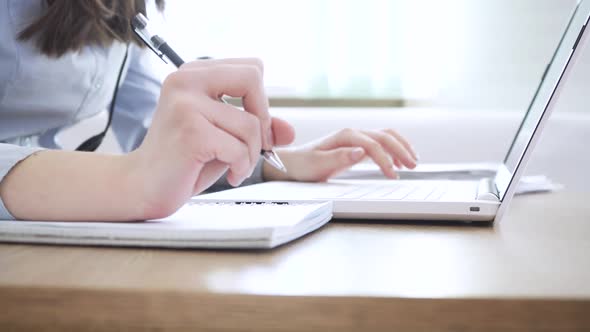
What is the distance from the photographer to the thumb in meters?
0.92

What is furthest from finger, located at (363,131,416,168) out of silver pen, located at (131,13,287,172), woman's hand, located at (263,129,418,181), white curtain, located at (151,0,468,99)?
white curtain, located at (151,0,468,99)

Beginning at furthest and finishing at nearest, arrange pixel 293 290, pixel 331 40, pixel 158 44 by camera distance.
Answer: pixel 331 40 < pixel 158 44 < pixel 293 290

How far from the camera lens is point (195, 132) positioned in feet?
1.54

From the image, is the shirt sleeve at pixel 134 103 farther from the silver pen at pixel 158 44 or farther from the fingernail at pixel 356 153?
the silver pen at pixel 158 44

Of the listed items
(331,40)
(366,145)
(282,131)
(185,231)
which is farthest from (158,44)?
(331,40)

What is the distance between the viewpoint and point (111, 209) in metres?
0.49

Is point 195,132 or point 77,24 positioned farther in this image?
point 77,24

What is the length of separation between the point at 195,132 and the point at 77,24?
46 cm

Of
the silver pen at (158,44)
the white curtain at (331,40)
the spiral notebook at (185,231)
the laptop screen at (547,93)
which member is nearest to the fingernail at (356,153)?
the laptop screen at (547,93)

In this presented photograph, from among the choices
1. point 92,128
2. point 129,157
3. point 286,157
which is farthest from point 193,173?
point 92,128

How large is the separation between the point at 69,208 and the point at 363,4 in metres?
1.67

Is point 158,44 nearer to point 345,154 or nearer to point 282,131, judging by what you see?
point 282,131

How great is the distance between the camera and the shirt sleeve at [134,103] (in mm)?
1275

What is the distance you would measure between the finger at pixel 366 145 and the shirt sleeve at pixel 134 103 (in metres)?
0.46
